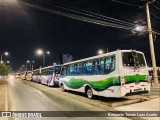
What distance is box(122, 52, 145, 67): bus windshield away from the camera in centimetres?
1157

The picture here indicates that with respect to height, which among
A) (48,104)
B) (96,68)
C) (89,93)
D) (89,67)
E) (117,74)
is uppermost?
(89,67)

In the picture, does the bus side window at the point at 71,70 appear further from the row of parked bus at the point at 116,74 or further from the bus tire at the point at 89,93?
the bus tire at the point at 89,93

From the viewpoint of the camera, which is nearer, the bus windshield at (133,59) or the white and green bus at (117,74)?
the white and green bus at (117,74)

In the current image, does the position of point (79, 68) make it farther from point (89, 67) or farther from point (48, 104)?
point (48, 104)

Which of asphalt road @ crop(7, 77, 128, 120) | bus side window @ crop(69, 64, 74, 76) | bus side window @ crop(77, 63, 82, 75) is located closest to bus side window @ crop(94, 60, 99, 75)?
asphalt road @ crop(7, 77, 128, 120)

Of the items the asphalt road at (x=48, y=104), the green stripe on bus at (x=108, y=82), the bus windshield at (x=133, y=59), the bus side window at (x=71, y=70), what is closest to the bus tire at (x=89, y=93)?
the green stripe on bus at (x=108, y=82)

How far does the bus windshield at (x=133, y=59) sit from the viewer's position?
38.0 ft

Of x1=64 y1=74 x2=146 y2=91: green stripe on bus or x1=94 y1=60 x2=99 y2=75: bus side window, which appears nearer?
x1=64 y1=74 x2=146 y2=91: green stripe on bus

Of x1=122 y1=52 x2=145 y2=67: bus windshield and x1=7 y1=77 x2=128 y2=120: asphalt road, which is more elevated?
x1=122 y1=52 x2=145 y2=67: bus windshield

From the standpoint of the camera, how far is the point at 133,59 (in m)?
12.0

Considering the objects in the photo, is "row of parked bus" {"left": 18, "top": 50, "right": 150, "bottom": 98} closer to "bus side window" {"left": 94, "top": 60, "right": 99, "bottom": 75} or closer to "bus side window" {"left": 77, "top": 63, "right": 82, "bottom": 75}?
"bus side window" {"left": 94, "top": 60, "right": 99, "bottom": 75}

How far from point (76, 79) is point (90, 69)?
280 centimetres

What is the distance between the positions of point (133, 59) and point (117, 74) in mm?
1698

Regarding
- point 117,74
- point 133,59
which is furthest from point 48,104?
point 133,59
